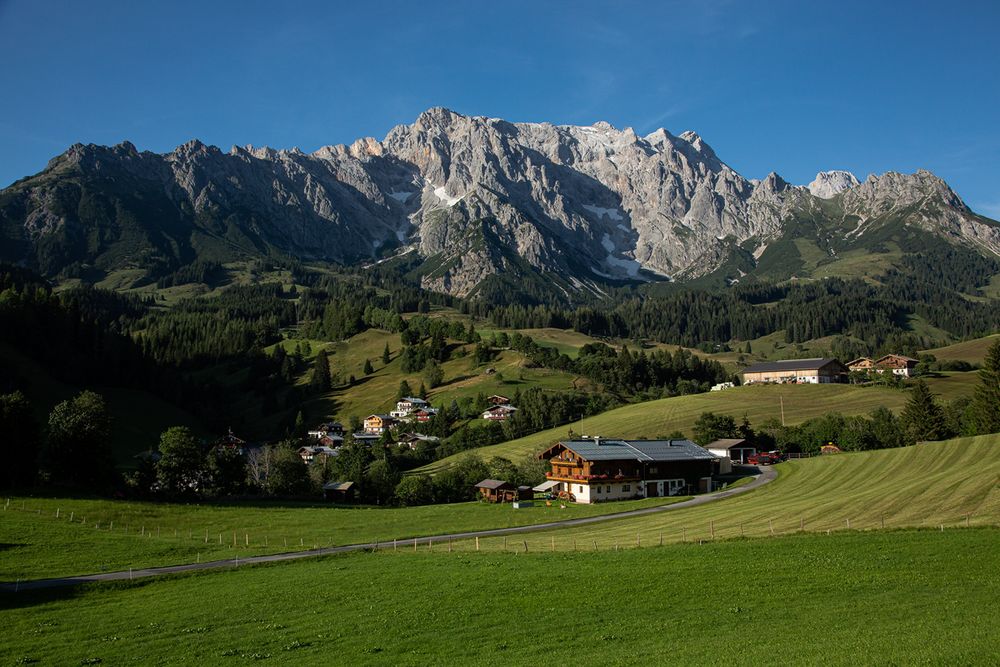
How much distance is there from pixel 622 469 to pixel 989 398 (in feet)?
170

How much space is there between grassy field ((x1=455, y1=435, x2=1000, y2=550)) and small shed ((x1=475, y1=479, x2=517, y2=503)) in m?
29.1

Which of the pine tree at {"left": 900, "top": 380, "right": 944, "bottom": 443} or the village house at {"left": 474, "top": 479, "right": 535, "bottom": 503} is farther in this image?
the pine tree at {"left": 900, "top": 380, "right": 944, "bottom": 443}

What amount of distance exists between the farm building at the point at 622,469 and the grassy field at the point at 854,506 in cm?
1838

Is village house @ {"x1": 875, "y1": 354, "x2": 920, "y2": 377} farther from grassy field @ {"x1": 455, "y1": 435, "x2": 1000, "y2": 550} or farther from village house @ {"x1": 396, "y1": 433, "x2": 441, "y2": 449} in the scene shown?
village house @ {"x1": 396, "y1": 433, "x2": 441, "y2": 449}

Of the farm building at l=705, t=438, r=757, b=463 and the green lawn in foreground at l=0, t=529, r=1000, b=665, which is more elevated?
the farm building at l=705, t=438, r=757, b=463

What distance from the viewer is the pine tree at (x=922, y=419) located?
103750 millimetres

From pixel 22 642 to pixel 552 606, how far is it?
68.0 feet

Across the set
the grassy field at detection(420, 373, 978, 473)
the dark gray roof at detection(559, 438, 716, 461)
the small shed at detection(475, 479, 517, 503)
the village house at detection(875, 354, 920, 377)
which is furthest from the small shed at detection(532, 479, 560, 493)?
the village house at detection(875, 354, 920, 377)

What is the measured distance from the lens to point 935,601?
23625 millimetres

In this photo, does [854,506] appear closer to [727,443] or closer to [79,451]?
[727,443]

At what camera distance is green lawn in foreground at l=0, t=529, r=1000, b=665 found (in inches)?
813

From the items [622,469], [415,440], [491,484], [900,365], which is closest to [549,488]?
[491,484]

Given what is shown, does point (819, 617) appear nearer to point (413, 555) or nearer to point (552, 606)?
point (552, 606)

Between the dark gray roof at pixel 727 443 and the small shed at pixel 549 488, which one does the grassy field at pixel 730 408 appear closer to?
the dark gray roof at pixel 727 443
